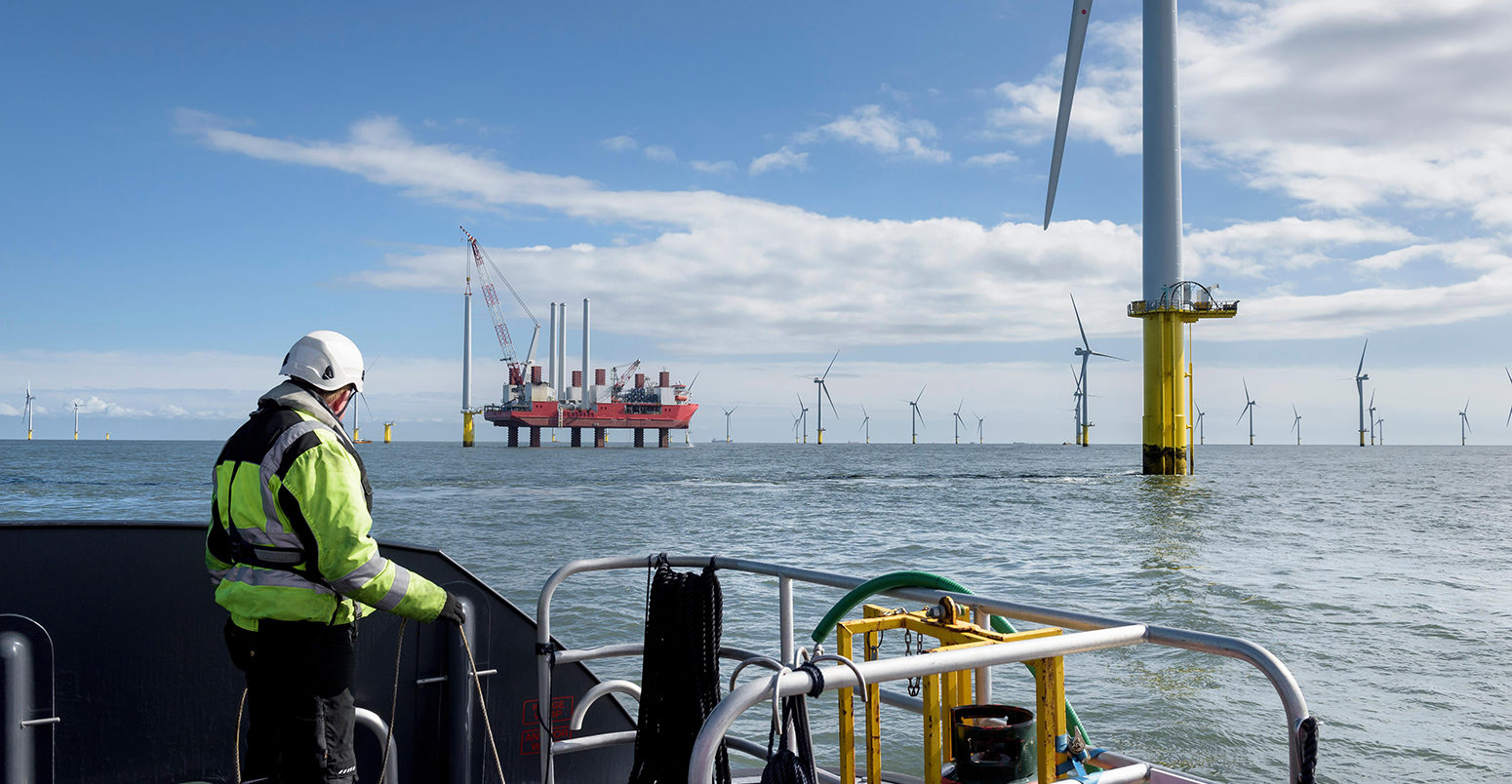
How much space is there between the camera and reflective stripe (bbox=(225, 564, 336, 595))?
318 cm

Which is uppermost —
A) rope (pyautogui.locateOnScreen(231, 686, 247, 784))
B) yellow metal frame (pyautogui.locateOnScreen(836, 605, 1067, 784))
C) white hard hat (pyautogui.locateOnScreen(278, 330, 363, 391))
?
white hard hat (pyautogui.locateOnScreen(278, 330, 363, 391))

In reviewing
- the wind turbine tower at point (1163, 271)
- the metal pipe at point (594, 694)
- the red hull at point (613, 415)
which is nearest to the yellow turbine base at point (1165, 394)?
the wind turbine tower at point (1163, 271)

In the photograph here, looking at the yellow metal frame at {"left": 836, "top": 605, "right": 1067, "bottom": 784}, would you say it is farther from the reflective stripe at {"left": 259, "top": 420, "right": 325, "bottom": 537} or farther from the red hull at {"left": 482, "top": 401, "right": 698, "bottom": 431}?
the red hull at {"left": 482, "top": 401, "right": 698, "bottom": 431}

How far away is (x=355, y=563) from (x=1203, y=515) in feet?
120

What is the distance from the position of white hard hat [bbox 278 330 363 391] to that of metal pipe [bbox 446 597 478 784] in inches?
41.6

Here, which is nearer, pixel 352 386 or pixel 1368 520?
pixel 352 386

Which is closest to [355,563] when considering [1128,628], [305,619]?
[305,619]

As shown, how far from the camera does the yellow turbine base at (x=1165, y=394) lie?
152 feet

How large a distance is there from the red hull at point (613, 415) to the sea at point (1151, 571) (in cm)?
8116

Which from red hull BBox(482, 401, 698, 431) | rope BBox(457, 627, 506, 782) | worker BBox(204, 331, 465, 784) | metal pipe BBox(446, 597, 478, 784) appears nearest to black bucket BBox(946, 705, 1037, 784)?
worker BBox(204, 331, 465, 784)

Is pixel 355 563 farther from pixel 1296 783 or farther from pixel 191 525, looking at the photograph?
pixel 1296 783

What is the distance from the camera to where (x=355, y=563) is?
3133mm

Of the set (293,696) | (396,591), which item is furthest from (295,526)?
(293,696)

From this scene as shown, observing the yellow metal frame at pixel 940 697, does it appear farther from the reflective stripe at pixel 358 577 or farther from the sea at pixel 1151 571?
the sea at pixel 1151 571
